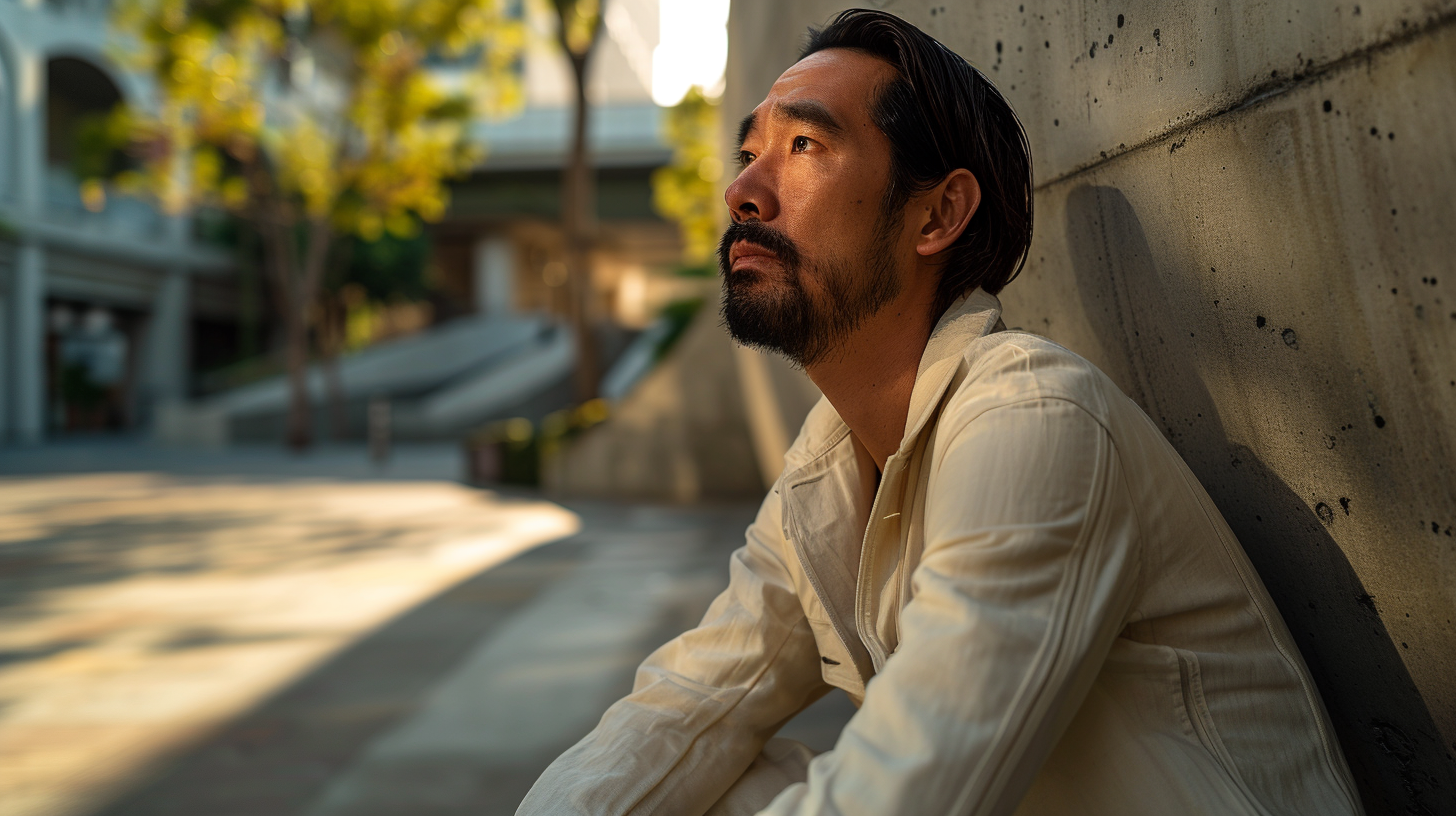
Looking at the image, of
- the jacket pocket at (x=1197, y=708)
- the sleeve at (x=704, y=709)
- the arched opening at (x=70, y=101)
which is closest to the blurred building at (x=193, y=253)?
the arched opening at (x=70, y=101)

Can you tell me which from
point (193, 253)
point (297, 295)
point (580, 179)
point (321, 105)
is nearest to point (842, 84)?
point (580, 179)

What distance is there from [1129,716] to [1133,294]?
0.71 m

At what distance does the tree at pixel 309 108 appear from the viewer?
48.1 feet

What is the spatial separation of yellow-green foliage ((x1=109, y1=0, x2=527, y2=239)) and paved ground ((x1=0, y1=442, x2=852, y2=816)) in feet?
28.4

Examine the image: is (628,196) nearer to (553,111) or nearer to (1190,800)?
(553,111)

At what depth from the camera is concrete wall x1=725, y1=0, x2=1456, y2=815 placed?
1004 millimetres

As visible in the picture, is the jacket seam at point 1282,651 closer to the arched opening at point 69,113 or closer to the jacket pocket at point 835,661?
the jacket pocket at point 835,661

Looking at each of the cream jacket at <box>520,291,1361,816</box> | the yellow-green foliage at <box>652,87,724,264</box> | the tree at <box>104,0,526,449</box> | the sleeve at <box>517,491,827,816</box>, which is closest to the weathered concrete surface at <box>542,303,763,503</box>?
the yellow-green foliage at <box>652,87,724,264</box>

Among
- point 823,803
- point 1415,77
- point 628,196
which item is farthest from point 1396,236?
point 628,196

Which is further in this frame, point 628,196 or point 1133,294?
point 628,196

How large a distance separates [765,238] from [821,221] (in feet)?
0.29

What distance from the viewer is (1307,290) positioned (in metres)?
1.17

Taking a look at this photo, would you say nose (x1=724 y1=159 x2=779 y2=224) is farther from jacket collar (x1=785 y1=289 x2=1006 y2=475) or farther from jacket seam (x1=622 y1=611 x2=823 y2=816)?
jacket seam (x1=622 y1=611 x2=823 y2=816)

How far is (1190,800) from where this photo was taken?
1.02m
